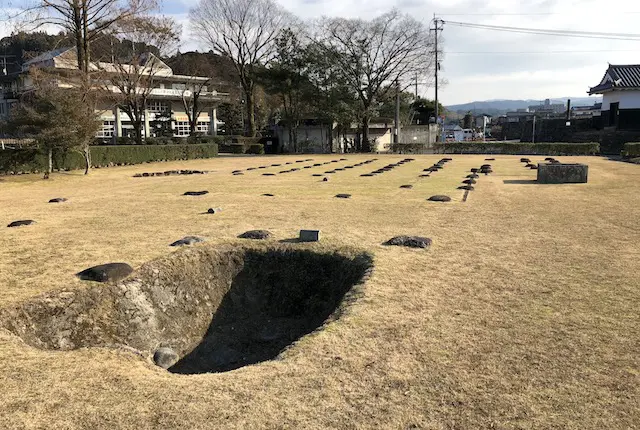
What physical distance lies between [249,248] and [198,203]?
16.1 feet

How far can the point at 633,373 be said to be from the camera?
317 cm

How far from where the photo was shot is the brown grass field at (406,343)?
2.76 meters

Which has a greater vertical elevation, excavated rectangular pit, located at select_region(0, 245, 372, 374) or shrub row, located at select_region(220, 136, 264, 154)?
shrub row, located at select_region(220, 136, 264, 154)

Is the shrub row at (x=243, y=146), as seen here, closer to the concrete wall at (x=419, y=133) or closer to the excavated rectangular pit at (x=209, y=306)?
the concrete wall at (x=419, y=133)

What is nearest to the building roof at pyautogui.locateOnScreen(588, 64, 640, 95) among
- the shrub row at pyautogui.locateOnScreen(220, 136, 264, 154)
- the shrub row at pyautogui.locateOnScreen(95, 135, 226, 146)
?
the shrub row at pyautogui.locateOnScreen(220, 136, 264, 154)

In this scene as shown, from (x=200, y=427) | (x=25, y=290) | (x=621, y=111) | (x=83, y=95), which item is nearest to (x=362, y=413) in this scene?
(x=200, y=427)

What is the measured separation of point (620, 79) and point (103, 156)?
3397 centimetres

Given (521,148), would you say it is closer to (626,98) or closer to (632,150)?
(626,98)

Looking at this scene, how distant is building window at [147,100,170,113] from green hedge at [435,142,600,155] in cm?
3163

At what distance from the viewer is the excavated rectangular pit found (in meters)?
4.68

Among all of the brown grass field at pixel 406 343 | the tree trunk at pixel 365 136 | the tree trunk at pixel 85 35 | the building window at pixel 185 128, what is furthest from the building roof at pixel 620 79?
the building window at pixel 185 128

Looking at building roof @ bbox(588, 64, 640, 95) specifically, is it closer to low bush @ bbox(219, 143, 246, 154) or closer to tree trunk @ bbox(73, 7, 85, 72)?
low bush @ bbox(219, 143, 246, 154)

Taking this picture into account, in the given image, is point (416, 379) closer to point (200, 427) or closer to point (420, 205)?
point (200, 427)

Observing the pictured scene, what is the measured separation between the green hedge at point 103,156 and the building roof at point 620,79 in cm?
2834
